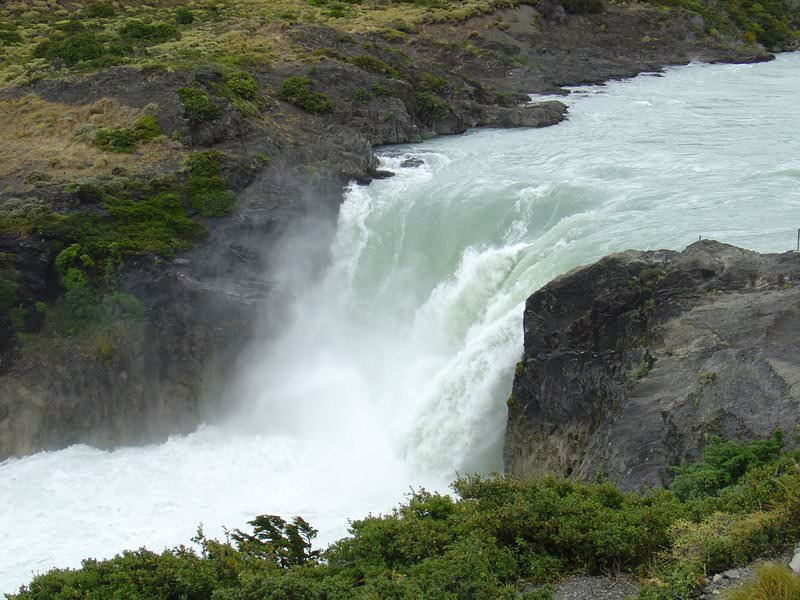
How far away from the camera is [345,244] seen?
3234 centimetres

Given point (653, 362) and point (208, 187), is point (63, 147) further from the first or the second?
point (653, 362)

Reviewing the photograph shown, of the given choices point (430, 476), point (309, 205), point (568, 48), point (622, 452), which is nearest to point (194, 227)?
point (309, 205)

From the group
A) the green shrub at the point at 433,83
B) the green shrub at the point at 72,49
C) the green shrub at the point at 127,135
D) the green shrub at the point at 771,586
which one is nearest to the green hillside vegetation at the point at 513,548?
the green shrub at the point at 771,586

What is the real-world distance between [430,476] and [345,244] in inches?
422

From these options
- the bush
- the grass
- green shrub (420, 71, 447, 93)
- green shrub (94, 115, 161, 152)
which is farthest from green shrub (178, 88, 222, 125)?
green shrub (420, 71, 447, 93)

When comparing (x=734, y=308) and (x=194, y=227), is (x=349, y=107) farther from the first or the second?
(x=734, y=308)

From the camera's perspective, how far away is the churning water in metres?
24.3

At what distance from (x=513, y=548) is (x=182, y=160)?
80.3ft

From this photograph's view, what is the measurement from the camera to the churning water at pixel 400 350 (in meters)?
24.3

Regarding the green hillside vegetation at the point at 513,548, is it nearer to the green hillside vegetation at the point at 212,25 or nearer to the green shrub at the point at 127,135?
the green shrub at the point at 127,135

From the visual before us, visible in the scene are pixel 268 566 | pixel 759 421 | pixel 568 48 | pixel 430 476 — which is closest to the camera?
pixel 268 566

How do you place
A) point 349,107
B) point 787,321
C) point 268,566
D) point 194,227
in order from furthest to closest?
point 349,107, point 194,227, point 787,321, point 268,566

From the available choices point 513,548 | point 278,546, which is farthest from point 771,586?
→ point 278,546

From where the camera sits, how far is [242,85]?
39.8 metres
